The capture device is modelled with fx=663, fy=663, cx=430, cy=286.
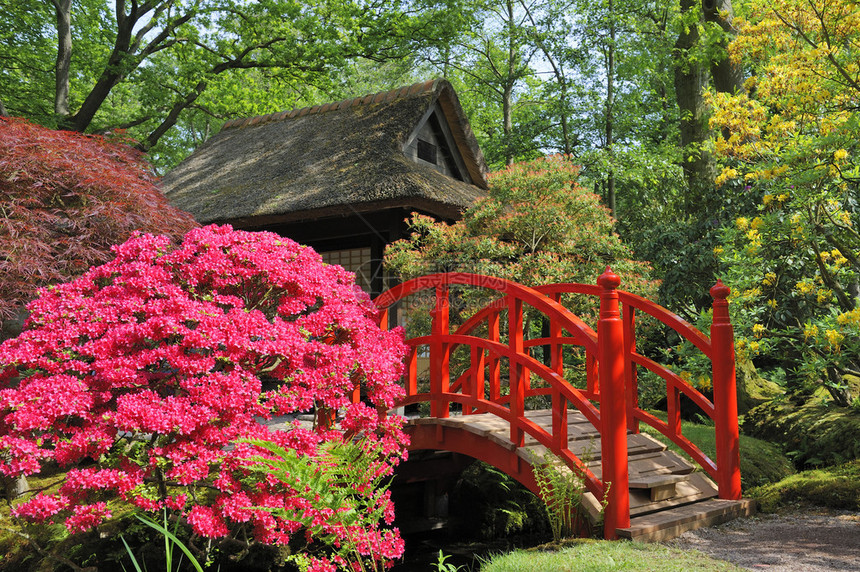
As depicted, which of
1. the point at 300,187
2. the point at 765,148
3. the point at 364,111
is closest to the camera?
the point at 765,148

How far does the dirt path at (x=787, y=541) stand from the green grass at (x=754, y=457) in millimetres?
912

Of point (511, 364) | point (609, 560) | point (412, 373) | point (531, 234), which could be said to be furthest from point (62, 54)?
point (609, 560)

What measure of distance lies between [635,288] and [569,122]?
33.1 ft

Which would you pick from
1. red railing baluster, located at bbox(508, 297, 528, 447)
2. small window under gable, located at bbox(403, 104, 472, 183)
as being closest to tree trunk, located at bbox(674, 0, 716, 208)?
small window under gable, located at bbox(403, 104, 472, 183)

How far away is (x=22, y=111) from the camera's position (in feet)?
44.2

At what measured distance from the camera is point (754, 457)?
5.78m

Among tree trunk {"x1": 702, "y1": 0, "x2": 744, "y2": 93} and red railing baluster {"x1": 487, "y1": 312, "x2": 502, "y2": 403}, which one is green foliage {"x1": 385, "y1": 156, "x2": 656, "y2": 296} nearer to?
red railing baluster {"x1": 487, "y1": 312, "x2": 502, "y2": 403}

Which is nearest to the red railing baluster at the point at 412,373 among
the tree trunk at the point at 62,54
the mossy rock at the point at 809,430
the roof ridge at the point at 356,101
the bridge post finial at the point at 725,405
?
the bridge post finial at the point at 725,405

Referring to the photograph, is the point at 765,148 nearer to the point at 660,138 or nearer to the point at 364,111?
the point at 364,111

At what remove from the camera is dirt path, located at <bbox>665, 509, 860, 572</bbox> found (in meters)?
3.45

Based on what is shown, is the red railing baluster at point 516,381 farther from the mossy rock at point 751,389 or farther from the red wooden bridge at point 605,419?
the mossy rock at point 751,389

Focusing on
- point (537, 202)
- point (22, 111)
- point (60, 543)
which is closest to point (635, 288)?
point (537, 202)

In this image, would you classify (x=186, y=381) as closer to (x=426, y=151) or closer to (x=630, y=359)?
(x=630, y=359)

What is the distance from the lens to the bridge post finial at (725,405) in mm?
4543
